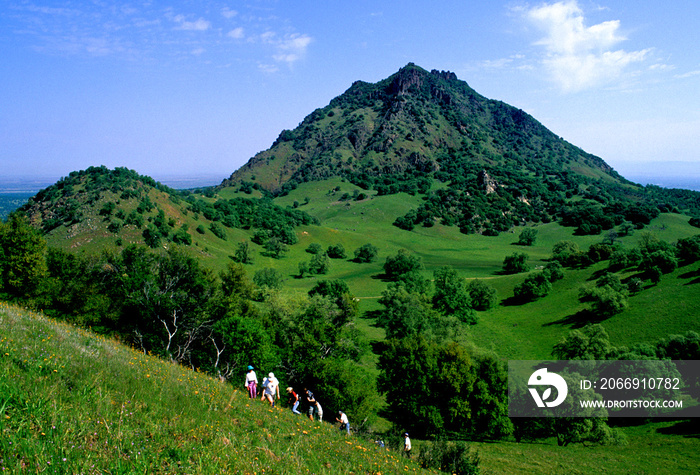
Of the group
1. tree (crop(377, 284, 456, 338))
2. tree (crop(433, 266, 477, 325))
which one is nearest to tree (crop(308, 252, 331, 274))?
tree (crop(433, 266, 477, 325))

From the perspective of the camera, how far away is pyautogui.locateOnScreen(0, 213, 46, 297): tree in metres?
32.8

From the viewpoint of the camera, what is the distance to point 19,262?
109 ft

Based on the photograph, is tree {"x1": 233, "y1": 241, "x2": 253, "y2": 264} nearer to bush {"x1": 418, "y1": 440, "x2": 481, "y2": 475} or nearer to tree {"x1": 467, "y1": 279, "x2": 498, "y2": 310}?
tree {"x1": 467, "y1": 279, "x2": 498, "y2": 310}

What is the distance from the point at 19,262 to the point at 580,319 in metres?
75.7

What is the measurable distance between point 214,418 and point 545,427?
3248 centimetres

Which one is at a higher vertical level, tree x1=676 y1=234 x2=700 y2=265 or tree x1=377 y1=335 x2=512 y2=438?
tree x1=676 y1=234 x2=700 y2=265

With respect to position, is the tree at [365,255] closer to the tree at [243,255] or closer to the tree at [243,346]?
the tree at [243,255]

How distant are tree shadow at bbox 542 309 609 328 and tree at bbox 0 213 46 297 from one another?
71.2m

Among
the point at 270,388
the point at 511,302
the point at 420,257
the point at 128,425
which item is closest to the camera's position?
the point at 128,425

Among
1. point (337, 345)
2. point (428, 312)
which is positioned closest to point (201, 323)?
point (337, 345)

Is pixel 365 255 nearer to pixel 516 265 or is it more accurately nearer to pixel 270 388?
pixel 516 265

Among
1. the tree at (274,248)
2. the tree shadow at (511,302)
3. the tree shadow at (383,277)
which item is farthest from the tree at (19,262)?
the tree at (274,248)

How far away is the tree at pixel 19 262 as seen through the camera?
3284 cm

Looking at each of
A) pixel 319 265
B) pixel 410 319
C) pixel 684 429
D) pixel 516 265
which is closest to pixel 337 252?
pixel 319 265
